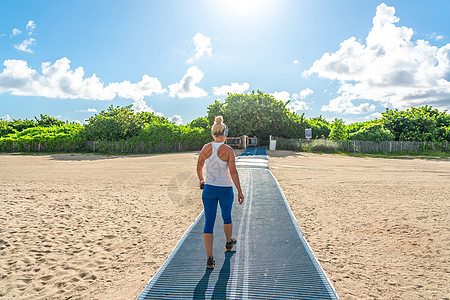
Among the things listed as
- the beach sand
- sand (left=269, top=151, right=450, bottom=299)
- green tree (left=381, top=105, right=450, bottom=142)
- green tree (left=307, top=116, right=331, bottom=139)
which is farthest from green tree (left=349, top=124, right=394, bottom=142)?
the beach sand

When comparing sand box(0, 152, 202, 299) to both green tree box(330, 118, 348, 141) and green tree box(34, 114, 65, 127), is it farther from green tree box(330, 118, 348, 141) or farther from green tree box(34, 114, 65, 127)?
green tree box(34, 114, 65, 127)

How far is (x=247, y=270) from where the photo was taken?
3229mm

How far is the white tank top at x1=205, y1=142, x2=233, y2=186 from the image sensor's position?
309 cm

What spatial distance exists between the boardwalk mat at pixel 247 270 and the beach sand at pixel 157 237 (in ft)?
0.88

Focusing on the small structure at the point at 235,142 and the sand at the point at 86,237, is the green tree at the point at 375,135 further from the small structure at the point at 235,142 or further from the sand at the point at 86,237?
the sand at the point at 86,237

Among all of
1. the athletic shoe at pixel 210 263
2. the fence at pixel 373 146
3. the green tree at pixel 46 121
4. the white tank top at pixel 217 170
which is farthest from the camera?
the green tree at pixel 46 121

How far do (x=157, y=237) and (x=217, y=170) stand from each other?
2294 mm

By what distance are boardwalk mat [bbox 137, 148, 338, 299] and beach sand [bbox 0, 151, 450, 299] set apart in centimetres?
27

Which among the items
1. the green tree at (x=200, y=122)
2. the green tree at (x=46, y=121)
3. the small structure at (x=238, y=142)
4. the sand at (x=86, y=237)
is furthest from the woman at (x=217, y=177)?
the green tree at (x=46, y=121)

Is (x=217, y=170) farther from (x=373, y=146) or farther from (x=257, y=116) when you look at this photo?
(x=373, y=146)

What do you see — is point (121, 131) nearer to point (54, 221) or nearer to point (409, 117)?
point (54, 221)

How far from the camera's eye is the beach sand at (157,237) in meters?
3.16

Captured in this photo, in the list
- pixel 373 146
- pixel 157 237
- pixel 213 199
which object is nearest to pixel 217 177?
pixel 213 199

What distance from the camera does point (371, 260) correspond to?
3789 mm
